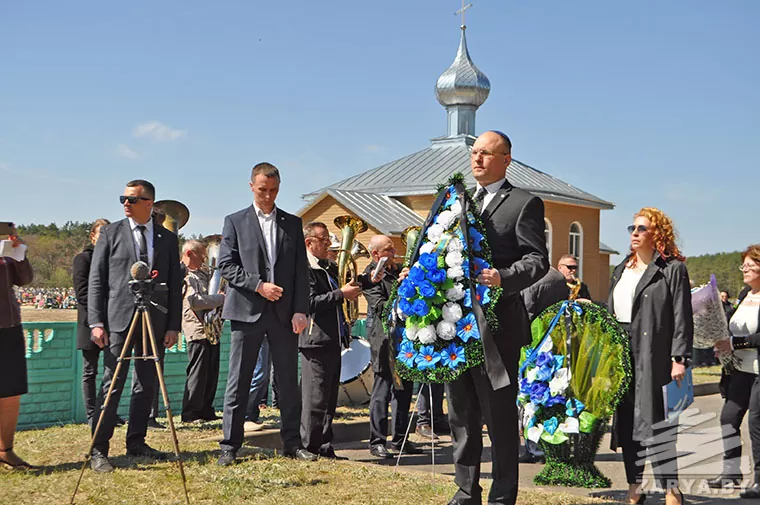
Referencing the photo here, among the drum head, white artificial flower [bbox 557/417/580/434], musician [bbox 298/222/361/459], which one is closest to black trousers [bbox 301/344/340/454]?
musician [bbox 298/222/361/459]

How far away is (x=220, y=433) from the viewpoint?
29.1 feet

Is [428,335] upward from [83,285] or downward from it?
downward

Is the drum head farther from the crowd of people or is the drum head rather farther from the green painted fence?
the green painted fence

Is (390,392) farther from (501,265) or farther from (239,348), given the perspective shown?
(501,265)

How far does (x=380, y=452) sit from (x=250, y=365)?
2.23 meters

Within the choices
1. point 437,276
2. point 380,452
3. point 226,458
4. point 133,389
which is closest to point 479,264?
point 437,276

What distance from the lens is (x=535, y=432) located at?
733cm

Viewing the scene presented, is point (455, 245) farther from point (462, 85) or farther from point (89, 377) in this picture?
point (462, 85)

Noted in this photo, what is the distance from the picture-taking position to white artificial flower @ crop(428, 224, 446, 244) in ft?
17.6

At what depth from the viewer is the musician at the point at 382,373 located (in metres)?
8.75

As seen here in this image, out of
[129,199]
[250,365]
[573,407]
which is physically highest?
[129,199]

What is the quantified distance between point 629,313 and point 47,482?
4581 millimetres

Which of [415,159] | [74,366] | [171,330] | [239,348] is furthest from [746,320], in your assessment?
[415,159]

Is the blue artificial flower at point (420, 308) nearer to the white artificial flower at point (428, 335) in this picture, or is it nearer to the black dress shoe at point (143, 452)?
the white artificial flower at point (428, 335)
